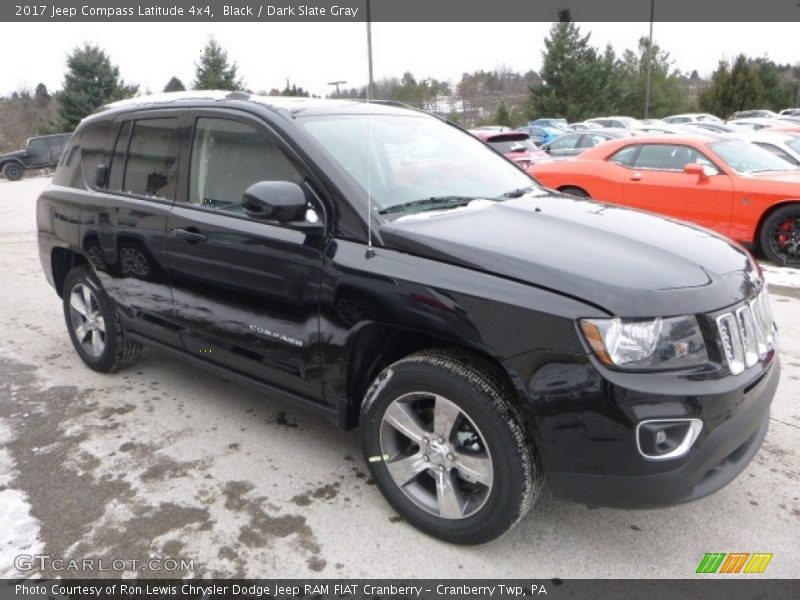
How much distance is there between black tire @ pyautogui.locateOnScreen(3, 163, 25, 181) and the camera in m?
26.6

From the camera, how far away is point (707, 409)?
85.4 inches

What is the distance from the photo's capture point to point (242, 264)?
3119 millimetres

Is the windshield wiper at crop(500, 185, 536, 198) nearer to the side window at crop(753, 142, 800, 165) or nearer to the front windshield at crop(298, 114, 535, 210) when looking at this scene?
the front windshield at crop(298, 114, 535, 210)

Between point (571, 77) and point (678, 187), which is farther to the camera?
point (571, 77)

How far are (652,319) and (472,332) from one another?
24.4 inches

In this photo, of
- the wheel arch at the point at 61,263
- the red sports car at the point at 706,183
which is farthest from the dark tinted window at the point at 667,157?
the wheel arch at the point at 61,263

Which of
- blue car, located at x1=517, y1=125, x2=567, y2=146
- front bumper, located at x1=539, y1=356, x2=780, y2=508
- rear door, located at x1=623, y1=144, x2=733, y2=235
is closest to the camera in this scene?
front bumper, located at x1=539, y1=356, x2=780, y2=508

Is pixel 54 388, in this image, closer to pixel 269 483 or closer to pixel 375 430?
pixel 269 483

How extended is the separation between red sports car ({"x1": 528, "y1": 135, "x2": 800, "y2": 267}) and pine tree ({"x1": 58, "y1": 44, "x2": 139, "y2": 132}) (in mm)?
30855

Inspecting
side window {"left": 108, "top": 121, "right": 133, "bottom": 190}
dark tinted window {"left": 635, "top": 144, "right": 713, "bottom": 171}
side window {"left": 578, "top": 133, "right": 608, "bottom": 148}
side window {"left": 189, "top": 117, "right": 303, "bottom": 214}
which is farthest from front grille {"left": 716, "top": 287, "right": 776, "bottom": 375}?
side window {"left": 578, "top": 133, "right": 608, "bottom": 148}

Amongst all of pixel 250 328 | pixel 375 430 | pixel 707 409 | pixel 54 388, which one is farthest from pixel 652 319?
pixel 54 388

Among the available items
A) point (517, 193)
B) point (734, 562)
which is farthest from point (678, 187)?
point (734, 562)

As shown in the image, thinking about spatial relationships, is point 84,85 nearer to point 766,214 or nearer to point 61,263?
point 61,263

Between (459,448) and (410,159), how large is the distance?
1.57m
